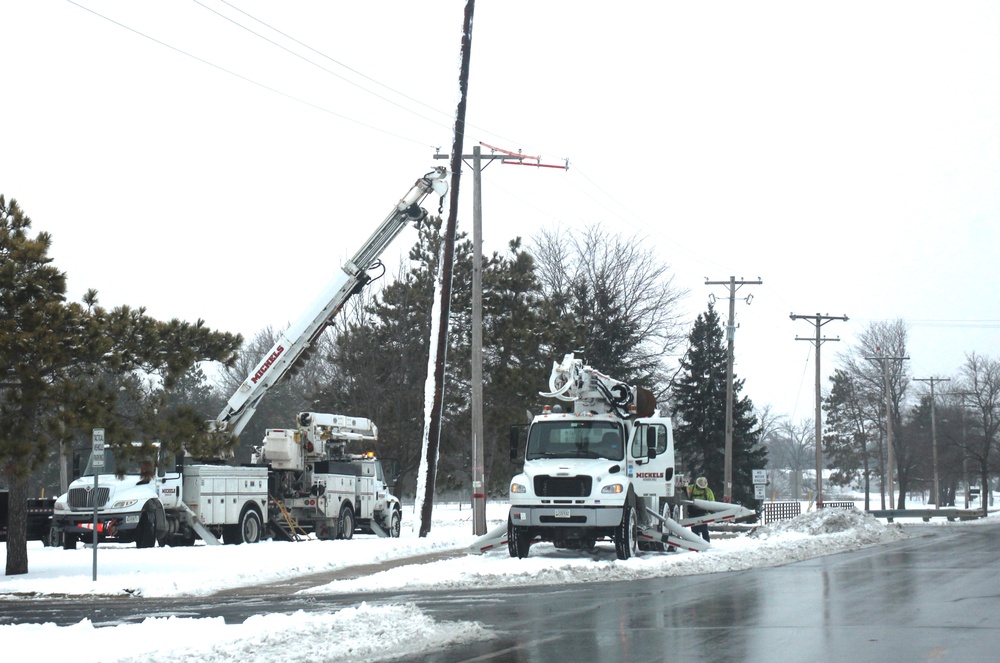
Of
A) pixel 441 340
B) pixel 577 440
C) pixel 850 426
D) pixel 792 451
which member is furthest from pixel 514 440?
pixel 792 451

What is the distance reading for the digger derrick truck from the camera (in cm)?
3027

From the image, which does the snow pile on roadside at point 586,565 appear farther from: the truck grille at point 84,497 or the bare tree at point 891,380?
the bare tree at point 891,380

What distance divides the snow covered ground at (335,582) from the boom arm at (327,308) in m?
3.87

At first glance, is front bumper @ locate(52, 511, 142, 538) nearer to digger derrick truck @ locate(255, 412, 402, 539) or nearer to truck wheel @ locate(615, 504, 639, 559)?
digger derrick truck @ locate(255, 412, 402, 539)

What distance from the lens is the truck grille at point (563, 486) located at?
2134cm

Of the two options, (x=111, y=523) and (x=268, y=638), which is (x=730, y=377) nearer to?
(x=111, y=523)

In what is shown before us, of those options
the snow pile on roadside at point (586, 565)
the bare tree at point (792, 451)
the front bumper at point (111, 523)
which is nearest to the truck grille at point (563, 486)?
the snow pile on roadside at point (586, 565)

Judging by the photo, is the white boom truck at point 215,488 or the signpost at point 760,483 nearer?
the white boom truck at point 215,488

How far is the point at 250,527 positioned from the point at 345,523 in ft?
12.4

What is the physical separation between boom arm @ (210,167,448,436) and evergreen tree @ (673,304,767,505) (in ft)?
104

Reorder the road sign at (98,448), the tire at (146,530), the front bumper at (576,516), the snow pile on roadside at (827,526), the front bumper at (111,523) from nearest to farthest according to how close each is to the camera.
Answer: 1. the road sign at (98,448)
2. the front bumper at (576,516)
3. the front bumper at (111,523)
4. the tire at (146,530)
5. the snow pile on roadside at (827,526)

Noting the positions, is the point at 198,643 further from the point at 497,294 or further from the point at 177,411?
the point at 497,294

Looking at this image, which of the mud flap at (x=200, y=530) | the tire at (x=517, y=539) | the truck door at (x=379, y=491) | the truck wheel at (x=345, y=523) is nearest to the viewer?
the tire at (x=517, y=539)

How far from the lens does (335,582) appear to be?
19.0m
